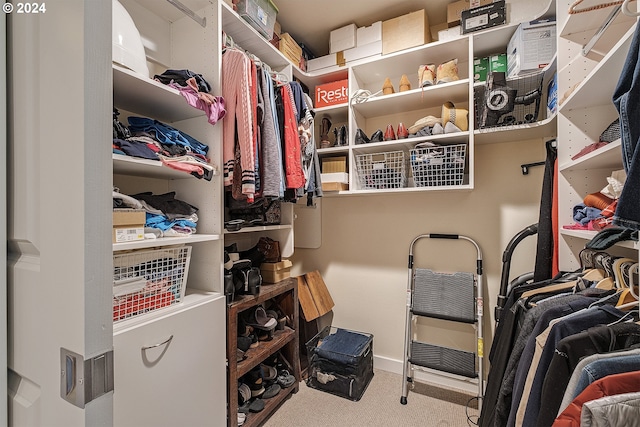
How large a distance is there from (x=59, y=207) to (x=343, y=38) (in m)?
2.16

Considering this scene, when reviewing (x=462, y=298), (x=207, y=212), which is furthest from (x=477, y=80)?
(x=207, y=212)

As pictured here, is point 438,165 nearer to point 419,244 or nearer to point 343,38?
point 419,244

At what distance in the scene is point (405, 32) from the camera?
1929mm

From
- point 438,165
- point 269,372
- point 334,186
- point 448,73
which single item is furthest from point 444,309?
point 448,73

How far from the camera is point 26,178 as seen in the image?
49cm

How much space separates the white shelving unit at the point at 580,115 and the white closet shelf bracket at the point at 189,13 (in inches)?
63.9

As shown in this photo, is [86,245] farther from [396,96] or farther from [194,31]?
[396,96]

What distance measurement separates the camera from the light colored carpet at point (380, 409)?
1.75m

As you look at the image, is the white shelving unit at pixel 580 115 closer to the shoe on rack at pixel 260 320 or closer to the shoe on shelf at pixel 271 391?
the shoe on rack at pixel 260 320

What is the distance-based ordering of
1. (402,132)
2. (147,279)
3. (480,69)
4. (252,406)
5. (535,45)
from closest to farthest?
(147,279) → (535,45) → (252,406) → (480,69) → (402,132)

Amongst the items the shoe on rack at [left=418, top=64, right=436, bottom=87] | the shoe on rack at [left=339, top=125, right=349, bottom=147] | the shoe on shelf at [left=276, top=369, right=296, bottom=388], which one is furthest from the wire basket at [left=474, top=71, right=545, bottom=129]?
the shoe on shelf at [left=276, top=369, right=296, bottom=388]

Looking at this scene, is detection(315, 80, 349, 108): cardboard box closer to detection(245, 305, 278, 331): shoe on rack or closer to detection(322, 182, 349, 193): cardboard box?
detection(322, 182, 349, 193): cardboard box

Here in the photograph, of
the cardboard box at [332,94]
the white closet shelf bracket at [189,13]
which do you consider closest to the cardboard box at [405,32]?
the cardboard box at [332,94]

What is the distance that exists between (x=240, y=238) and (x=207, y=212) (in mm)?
702
